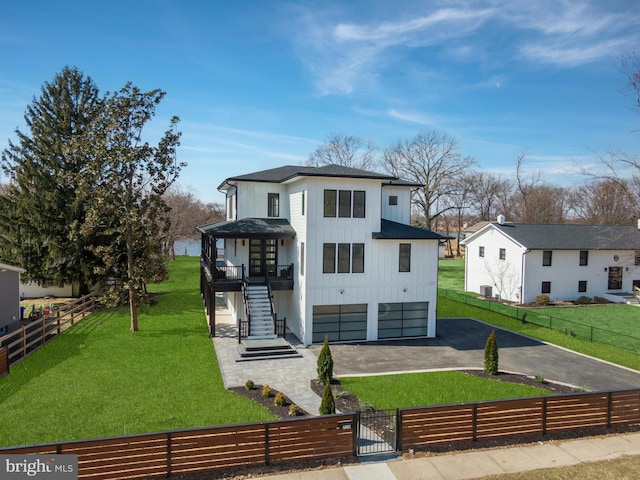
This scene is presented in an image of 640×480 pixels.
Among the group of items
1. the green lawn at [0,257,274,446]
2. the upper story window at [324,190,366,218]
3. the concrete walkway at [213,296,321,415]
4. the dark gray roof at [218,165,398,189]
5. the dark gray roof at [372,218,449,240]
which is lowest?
the concrete walkway at [213,296,321,415]

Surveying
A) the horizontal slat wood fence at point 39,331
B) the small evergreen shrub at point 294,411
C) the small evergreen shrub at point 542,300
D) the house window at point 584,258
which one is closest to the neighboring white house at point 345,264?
the horizontal slat wood fence at point 39,331

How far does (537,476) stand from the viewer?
8.75m

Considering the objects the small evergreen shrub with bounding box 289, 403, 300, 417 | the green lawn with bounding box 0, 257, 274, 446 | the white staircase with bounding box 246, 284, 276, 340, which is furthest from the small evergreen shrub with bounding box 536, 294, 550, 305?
the small evergreen shrub with bounding box 289, 403, 300, 417

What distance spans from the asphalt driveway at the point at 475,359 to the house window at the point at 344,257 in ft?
11.2

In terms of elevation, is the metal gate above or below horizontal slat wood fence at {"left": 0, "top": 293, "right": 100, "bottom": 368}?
below

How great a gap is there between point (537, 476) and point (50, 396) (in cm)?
1282

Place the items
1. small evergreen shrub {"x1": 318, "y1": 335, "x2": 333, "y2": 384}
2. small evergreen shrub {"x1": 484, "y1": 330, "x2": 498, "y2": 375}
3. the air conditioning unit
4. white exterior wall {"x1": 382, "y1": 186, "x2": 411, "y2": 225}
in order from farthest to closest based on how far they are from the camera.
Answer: the air conditioning unit < white exterior wall {"x1": 382, "y1": 186, "x2": 411, "y2": 225} < small evergreen shrub {"x1": 484, "y1": 330, "x2": 498, "y2": 375} < small evergreen shrub {"x1": 318, "y1": 335, "x2": 333, "y2": 384}

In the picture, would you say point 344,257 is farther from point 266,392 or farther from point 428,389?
point 266,392

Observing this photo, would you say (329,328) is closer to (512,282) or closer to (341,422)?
(341,422)

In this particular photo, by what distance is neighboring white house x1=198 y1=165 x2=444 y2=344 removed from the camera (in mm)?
19047

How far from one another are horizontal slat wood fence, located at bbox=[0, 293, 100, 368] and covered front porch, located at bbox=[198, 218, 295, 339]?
6.88m

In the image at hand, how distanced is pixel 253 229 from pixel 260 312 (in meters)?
3.93

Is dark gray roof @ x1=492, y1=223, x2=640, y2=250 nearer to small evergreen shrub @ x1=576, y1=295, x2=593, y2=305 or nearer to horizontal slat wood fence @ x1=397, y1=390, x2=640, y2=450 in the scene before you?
small evergreen shrub @ x1=576, y1=295, x2=593, y2=305

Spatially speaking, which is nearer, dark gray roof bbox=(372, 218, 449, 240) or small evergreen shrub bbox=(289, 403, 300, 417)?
small evergreen shrub bbox=(289, 403, 300, 417)
